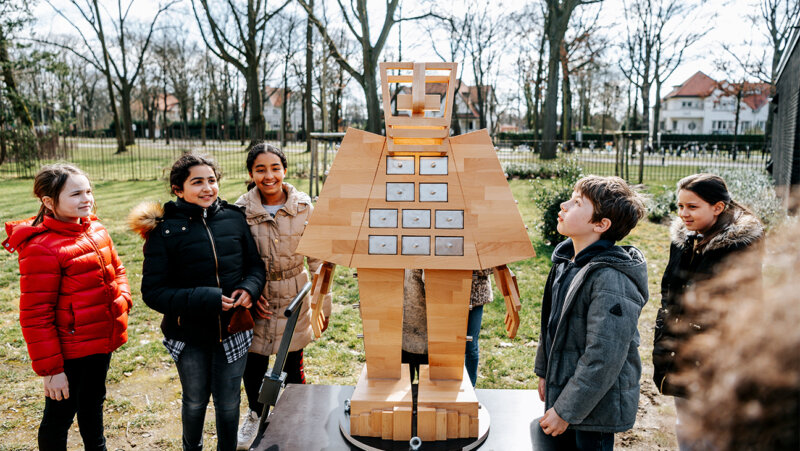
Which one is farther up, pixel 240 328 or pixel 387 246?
pixel 387 246

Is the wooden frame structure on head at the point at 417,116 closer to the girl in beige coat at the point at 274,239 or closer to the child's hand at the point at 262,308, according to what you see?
the girl in beige coat at the point at 274,239

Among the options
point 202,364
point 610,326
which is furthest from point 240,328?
point 610,326

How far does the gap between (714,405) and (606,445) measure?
1586 millimetres

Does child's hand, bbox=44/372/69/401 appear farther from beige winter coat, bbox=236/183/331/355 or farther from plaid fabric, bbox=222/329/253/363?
beige winter coat, bbox=236/183/331/355

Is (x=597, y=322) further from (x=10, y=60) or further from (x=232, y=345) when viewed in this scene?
(x=10, y=60)

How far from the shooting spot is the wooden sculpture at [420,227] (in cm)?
209

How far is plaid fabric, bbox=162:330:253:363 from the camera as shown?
7.44 feet

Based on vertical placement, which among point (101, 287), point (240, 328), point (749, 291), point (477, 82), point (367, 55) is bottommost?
point (240, 328)

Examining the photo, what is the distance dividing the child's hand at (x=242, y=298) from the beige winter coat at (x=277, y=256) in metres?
0.32

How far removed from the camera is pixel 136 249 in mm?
7059

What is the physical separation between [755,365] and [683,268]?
212 centimetres

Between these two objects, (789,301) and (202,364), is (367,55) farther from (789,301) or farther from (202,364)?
(789,301)

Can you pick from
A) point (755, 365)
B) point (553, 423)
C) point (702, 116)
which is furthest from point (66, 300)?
point (702, 116)

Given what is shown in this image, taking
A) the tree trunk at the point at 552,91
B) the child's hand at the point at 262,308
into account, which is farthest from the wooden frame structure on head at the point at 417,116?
the tree trunk at the point at 552,91
